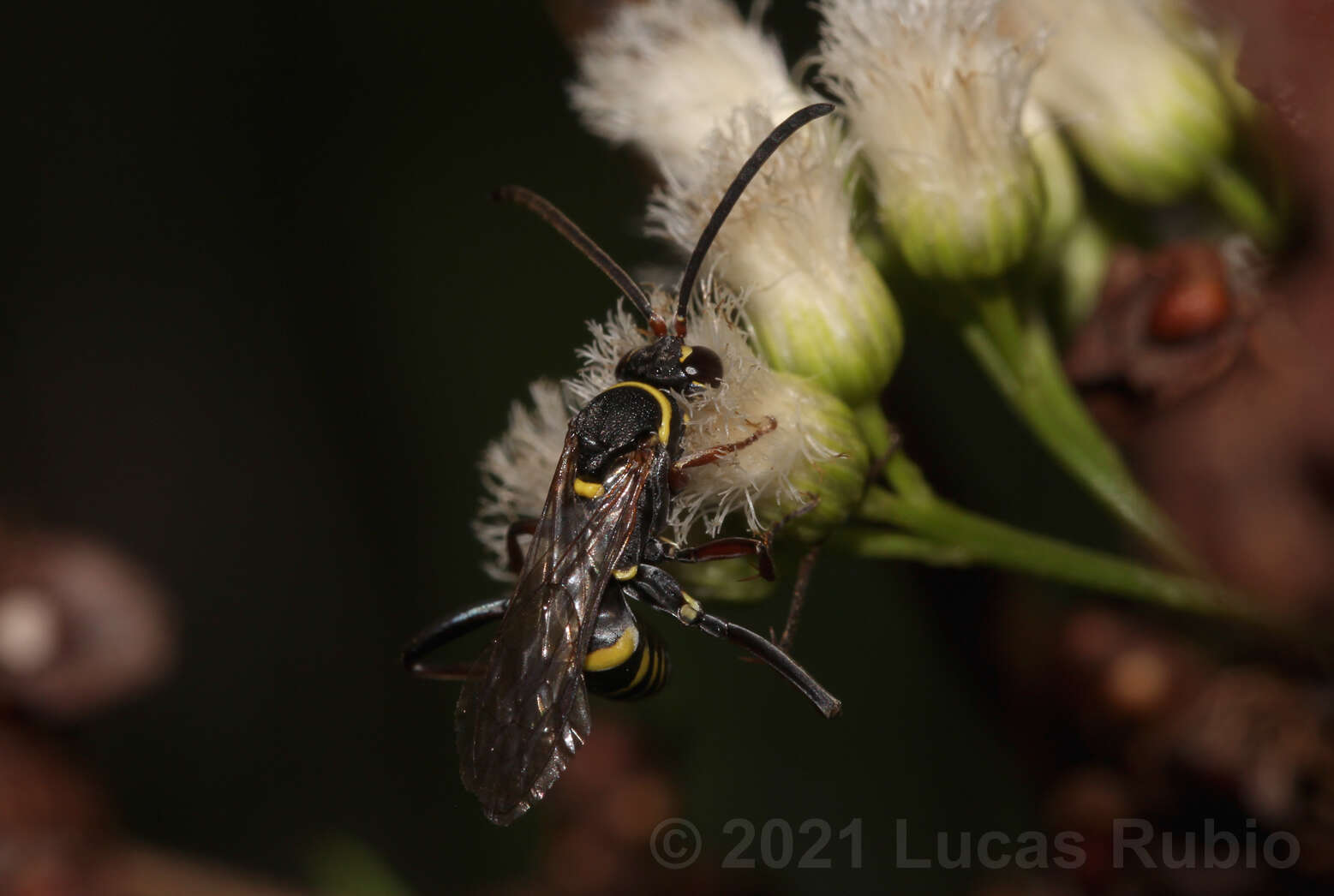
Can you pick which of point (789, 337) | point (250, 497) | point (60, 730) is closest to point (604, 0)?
point (789, 337)

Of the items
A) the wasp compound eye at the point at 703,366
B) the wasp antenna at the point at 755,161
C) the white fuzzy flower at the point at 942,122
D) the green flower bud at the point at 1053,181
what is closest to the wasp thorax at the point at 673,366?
the wasp compound eye at the point at 703,366

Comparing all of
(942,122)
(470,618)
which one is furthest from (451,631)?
(942,122)

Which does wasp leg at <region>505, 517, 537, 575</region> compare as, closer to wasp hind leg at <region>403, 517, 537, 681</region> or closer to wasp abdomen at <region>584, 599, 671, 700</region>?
wasp hind leg at <region>403, 517, 537, 681</region>

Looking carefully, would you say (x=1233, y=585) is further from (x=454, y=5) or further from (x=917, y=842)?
(x=454, y=5)

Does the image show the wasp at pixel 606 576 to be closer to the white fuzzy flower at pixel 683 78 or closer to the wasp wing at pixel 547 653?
the wasp wing at pixel 547 653

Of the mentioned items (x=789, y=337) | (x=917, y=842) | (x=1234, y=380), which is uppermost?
(x=789, y=337)

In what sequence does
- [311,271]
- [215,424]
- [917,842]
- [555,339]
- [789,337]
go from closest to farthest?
[789,337] < [917,842] < [555,339] < [311,271] < [215,424]

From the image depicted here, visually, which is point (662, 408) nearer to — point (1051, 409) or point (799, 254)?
point (799, 254)
